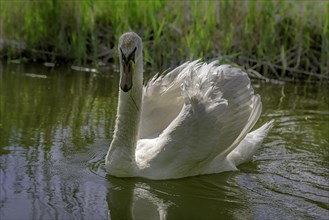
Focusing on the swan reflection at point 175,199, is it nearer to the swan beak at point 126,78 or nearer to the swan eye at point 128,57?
the swan beak at point 126,78

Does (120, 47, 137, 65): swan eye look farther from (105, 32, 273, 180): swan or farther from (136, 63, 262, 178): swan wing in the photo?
(136, 63, 262, 178): swan wing

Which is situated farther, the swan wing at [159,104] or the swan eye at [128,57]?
the swan wing at [159,104]

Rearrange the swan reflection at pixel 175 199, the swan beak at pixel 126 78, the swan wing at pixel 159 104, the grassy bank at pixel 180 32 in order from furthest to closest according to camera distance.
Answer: the grassy bank at pixel 180 32, the swan wing at pixel 159 104, the swan beak at pixel 126 78, the swan reflection at pixel 175 199

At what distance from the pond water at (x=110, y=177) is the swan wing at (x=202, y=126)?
16 centimetres

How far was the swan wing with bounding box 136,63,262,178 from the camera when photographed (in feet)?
16.6

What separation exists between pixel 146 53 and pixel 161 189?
5006 mm

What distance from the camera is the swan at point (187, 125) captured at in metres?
5.02

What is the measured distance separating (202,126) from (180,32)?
470 centimetres

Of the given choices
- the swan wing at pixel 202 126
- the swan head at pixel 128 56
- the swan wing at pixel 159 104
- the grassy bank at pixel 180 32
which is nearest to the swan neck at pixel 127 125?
the swan wing at pixel 202 126

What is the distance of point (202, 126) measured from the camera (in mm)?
5082

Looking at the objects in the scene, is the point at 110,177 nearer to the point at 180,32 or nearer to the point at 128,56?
the point at 128,56

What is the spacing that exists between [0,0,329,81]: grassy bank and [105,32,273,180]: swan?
375 cm

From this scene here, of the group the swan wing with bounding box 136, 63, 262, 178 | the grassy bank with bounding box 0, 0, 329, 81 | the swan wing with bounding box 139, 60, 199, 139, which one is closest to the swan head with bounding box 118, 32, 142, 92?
the swan wing with bounding box 136, 63, 262, 178

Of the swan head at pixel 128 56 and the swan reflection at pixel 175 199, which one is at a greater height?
the swan head at pixel 128 56
